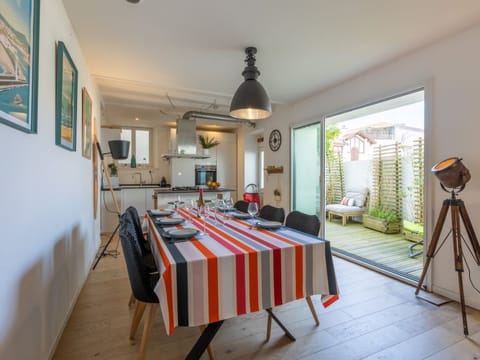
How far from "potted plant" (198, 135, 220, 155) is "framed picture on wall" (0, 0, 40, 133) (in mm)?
4897

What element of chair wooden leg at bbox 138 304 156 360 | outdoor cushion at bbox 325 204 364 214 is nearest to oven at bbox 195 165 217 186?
outdoor cushion at bbox 325 204 364 214

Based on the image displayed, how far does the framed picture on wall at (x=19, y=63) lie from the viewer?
1005 millimetres

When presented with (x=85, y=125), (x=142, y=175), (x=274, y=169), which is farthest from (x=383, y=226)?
(x=142, y=175)

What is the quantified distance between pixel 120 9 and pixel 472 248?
11.7 feet

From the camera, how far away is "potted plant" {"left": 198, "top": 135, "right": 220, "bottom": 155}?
6238mm

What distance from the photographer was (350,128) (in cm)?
658

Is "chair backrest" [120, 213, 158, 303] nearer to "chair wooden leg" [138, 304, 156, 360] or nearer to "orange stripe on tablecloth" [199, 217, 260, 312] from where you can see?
"chair wooden leg" [138, 304, 156, 360]

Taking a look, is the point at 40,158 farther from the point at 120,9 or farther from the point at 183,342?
the point at 183,342

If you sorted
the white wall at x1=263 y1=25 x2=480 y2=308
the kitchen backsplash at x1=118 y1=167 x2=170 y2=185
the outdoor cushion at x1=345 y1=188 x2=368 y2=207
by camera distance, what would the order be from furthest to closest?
1. the kitchen backsplash at x1=118 y1=167 x2=170 y2=185
2. the outdoor cushion at x1=345 y1=188 x2=368 y2=207
3. the white wall at x1=263 y1=25 x2=480 y2=308

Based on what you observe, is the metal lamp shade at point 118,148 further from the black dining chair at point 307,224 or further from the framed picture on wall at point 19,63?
the black dining chair at point 307,224

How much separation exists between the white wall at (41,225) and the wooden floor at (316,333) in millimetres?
234

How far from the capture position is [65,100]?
1938mm

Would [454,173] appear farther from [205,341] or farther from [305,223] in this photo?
[205,341]

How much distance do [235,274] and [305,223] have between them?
3.31 ft
